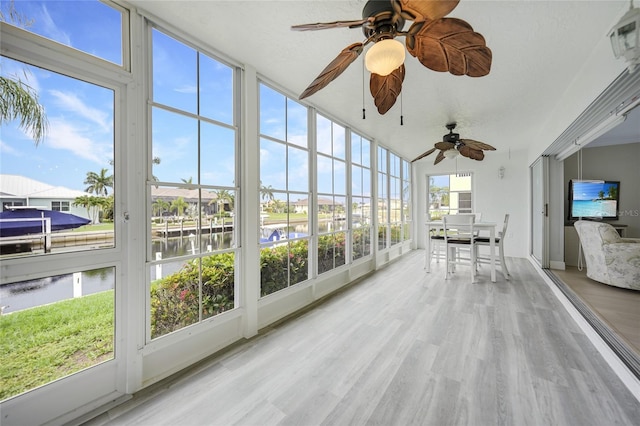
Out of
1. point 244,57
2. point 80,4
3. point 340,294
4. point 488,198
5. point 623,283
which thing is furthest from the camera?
point 488,198

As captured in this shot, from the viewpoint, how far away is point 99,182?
152cm

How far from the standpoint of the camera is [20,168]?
1.29m

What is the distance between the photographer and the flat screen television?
170 inches

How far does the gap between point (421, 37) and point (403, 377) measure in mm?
2042

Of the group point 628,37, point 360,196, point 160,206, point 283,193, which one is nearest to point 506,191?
point 360,196

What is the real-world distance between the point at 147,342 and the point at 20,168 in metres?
1.24

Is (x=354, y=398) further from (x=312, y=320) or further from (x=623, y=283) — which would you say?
(x=623, y=283)

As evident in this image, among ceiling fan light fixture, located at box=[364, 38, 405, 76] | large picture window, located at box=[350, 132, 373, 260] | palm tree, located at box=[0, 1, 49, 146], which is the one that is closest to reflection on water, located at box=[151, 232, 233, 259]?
palm tree, located at box=[0, 1, 49, 146]

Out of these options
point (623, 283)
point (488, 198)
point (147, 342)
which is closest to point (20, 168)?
point (147, 342)

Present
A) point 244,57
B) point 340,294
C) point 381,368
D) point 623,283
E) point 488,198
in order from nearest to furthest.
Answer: point 381,368, point 244,57, point 623,283, point 340,294, point 488,198

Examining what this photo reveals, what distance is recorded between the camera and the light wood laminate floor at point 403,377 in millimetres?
1363

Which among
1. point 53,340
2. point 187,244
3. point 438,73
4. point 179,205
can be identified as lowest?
point 53,340

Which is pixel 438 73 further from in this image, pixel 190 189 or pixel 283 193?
pixel 190 189

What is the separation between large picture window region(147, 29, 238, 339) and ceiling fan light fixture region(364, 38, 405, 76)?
1.45 meters
